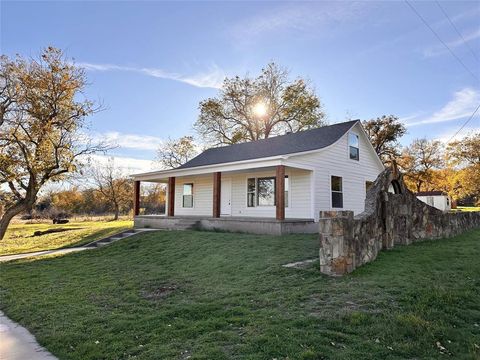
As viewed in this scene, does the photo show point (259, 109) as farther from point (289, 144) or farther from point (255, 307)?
point (255, 307)

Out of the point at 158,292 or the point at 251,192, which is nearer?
the point at 158,292

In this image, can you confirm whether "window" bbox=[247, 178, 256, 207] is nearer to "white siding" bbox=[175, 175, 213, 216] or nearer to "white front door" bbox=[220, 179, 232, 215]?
"white front door" bbox=[220, 179, 232, 215]

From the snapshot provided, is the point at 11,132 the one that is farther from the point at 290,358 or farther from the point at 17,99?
the point at 290,358

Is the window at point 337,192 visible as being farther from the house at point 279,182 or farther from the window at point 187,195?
the window at point 187,195

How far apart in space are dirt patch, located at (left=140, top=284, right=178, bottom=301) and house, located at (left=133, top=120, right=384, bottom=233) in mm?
5778

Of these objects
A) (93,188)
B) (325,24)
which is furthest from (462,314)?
(93,188)

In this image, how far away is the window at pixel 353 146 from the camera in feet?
52.0

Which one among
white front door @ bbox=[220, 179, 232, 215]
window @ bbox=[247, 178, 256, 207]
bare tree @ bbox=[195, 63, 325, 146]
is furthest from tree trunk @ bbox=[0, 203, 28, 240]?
bare tree @ bbox=[195, 63, 325, 146]

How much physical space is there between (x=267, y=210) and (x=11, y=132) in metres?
13.2

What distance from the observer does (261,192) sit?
15.4 m

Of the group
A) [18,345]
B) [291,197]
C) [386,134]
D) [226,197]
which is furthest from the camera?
[386,134]

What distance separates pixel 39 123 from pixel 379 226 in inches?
661

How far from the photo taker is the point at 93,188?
41.4m

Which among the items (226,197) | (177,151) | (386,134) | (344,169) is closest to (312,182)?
(344,169)
